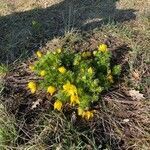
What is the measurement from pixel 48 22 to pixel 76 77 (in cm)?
207

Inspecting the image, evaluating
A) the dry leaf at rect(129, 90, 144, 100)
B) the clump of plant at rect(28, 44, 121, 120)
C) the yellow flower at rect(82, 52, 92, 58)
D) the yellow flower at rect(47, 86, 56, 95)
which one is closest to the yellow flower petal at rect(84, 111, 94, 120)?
the clump of plant at rect(28, 44, 121, 120)

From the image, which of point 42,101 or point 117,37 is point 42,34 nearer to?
point 117,37

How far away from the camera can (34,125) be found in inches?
176

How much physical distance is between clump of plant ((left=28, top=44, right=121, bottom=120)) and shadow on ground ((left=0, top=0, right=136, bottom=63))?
862mm

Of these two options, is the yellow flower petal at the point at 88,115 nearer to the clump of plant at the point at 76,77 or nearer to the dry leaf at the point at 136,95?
the clump of plant at the point at 76,77

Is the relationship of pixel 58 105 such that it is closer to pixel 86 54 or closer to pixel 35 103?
pixel 35 103

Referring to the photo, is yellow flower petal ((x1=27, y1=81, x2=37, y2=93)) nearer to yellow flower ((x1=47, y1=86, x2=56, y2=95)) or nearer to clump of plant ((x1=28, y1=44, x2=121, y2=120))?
clump of plant ((x1=28, y1=44, x2=121, y2=120))

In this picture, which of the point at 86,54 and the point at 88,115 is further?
the point at 86,54

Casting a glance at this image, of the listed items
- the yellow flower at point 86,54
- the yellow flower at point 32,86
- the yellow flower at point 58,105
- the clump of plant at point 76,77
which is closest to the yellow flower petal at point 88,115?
the clump of plant at point 76,77

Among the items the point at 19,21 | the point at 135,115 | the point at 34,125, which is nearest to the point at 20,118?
the point at 34,125

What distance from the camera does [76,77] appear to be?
15.2ft

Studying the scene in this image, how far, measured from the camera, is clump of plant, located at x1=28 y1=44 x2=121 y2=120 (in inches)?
177

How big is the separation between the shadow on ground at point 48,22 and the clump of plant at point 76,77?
86 cm

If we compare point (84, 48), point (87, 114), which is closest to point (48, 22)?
point (84, 48)
